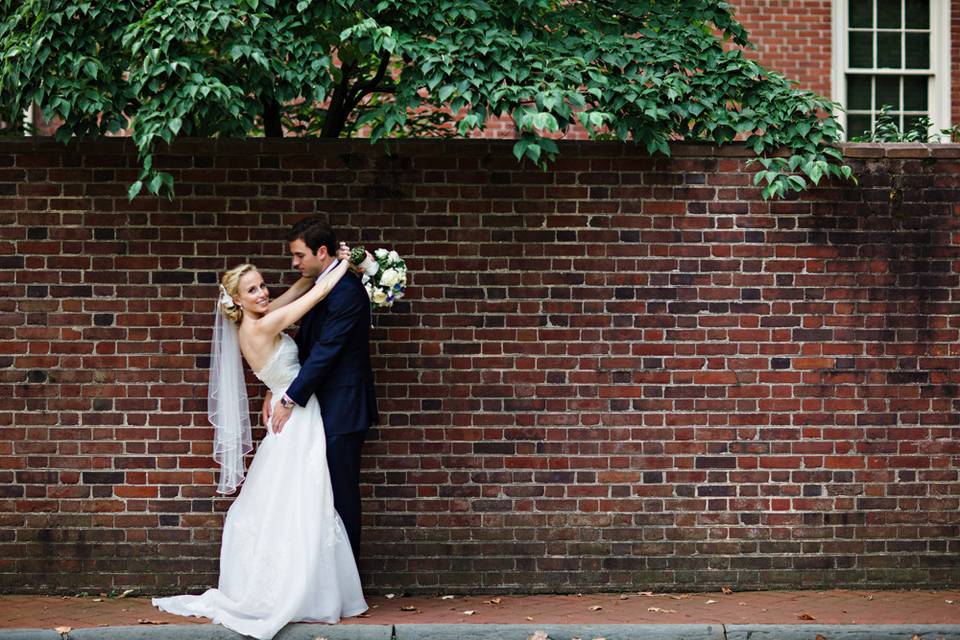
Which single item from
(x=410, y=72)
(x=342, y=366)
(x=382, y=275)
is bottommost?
(x=342, y=366)

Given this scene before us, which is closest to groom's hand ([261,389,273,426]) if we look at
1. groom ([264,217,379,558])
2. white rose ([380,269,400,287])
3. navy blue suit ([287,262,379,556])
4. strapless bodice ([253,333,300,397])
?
strapless bodice ([253,333,300,397])

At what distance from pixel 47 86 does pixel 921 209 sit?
5.37 m

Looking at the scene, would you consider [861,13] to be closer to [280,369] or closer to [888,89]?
[888,89]

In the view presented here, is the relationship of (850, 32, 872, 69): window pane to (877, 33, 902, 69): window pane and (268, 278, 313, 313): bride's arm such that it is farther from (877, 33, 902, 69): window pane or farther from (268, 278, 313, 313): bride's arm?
(268, 278, 313, 313): bride's arm

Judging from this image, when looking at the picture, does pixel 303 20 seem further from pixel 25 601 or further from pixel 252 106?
pixel 25 601

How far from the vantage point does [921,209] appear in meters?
6.62

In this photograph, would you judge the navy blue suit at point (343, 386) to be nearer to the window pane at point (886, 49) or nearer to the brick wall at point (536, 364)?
the brick wall at point (536, 364)

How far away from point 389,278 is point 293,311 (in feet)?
1.94

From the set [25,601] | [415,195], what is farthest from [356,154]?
[25,601]

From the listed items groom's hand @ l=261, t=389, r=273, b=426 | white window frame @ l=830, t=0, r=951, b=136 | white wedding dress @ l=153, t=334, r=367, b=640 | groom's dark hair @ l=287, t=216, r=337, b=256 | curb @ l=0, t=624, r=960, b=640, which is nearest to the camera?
curb @ l=0, t=624, r=960, b=640

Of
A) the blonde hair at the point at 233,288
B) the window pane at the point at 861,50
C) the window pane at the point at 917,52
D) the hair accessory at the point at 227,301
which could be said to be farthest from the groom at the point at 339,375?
the window pane at the point at 917,52

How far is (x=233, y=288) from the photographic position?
6.00 m

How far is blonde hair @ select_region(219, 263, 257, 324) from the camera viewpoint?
19.7 feet

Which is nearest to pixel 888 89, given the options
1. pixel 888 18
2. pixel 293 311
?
pixel 888 18
